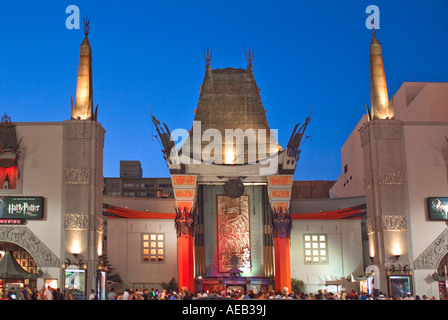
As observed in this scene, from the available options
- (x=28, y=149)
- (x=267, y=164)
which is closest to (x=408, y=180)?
(x=267, y=164)

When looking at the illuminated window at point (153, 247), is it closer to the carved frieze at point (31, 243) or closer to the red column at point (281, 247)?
the red column at point (281, 247)

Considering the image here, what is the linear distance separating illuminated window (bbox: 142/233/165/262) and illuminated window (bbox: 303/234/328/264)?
295 inches

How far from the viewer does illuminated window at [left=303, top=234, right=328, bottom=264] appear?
106ft

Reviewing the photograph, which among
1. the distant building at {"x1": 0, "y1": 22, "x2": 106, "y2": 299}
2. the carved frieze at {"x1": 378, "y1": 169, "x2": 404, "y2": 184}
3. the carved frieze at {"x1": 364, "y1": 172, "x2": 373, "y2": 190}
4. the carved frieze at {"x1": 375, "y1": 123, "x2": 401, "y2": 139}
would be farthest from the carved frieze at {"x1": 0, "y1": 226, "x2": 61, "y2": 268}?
the carved frieze at {"x1": 375, "y1": 123, "x2": 401, "y2": 139}

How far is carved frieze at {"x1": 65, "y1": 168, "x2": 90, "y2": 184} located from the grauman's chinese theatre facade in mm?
7231

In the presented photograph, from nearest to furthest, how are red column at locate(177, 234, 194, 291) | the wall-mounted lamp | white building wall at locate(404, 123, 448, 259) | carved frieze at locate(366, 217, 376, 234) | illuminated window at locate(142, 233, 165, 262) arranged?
the wall-mounted lamp, white building wall at locate(404, 123, 448, 259), carved frieze at locate(366, 217, 376, 234), red column at locate(177, 234, 194, 291), illuminated window at locate(142, 233, 165, 262)

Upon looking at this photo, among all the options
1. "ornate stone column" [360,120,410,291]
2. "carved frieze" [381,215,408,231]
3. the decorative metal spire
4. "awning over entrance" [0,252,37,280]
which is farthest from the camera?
the decorative metal spire

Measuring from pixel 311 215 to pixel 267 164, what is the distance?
3.82 meters

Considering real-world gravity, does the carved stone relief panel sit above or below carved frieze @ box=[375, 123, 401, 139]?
below

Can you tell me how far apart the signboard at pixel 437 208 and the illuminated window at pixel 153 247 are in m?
14.1

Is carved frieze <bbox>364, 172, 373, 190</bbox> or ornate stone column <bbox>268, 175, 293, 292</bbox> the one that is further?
ornate stone column <bbox>268, 175, 293, 292</bbox>

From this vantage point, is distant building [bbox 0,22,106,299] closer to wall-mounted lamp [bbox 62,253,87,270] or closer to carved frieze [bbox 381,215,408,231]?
wall-mounted lamp [bbox 62,253,87,270]

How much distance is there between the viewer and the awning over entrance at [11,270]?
2203 centimetres

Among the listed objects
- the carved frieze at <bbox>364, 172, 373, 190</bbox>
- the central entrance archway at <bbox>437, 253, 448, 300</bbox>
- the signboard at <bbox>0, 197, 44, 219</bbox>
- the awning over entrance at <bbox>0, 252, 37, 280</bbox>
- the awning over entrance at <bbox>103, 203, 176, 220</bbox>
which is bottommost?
the central entrance archway at <bbox>437, 253, 448, 300</bbox>
